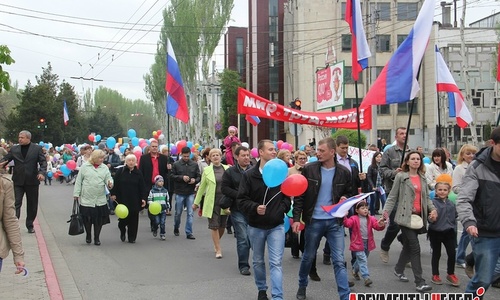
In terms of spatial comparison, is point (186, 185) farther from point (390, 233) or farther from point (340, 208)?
point (340, 208)

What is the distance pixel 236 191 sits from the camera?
323 inches

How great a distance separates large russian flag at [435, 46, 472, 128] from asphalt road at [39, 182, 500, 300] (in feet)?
12.2

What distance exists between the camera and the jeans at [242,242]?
863 centimetres

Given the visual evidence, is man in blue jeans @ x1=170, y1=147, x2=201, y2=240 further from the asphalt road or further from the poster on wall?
the poster on wall

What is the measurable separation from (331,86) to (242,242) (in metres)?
17.8

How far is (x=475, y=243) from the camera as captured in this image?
18.6 feet

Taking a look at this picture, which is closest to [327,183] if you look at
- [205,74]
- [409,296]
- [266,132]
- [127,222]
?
[409,296]

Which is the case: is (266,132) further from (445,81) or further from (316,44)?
(445,81)

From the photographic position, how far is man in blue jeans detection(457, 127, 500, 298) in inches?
216

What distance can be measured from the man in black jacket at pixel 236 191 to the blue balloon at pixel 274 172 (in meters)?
1.41

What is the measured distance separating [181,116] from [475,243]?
10566 millimetres

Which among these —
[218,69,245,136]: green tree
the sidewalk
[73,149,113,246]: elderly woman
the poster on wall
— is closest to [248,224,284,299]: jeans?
the sidewalk

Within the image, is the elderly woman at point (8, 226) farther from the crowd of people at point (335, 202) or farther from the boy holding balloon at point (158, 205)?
the boy holding balloon at point (158, 205)

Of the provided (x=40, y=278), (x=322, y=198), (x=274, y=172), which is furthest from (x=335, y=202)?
(x=40, y=278)
